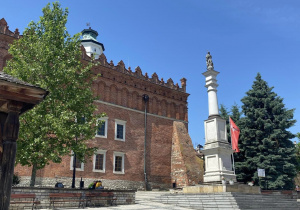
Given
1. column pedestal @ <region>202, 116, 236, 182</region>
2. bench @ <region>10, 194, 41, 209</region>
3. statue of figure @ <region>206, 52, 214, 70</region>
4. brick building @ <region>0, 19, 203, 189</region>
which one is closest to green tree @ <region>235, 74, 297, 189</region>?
brick building @ <region>0, 19, 203, 189</region>

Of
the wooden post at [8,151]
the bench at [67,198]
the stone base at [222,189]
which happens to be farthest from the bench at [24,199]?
the stone base at [222,189]

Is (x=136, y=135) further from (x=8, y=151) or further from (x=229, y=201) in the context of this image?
(x=8, y=151)

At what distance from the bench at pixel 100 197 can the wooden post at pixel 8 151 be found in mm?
9320

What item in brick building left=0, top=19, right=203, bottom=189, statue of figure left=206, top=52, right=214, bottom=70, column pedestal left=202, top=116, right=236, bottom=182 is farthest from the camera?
brick building left=0, top=19, right=203, bottom=189

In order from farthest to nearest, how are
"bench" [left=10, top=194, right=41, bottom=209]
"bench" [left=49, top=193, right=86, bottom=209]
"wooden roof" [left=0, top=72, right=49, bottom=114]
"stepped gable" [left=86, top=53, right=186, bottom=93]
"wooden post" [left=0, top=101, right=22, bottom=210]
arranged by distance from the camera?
1. "stepped gable" [left=86, top=53, right=186, bottom=93]
2. "bench" [left=49, top=193, right=86, bottom=209]
3. "bench" [left=10, top=194, right=41, bottom=209]
4. "wooden roof" [left=0, top=72, right=49, bottom=114]
5. "wooden post" [left=0, top=101, right=22, bottom=210]

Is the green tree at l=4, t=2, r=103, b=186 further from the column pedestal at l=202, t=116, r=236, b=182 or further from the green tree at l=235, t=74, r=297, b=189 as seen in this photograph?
the green tree at l=235, t=74, r=297, b=189

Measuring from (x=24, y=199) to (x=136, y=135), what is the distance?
15.9 meters

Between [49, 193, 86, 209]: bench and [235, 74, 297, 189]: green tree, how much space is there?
14677 mm

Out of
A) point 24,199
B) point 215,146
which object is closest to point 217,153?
point 215,146

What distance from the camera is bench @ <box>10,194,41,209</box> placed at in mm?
11094

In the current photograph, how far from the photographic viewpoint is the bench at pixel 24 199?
11094mm

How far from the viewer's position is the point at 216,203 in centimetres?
1257

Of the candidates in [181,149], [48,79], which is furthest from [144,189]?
[48,79]

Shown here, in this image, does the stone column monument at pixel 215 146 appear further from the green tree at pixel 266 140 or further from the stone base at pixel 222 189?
the green tree at pixel 266 140
